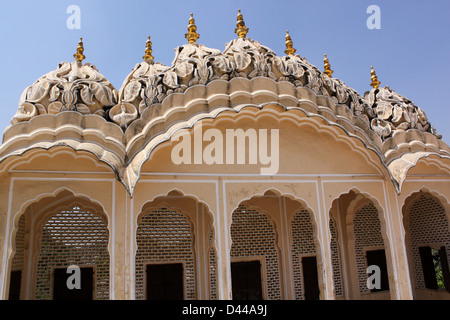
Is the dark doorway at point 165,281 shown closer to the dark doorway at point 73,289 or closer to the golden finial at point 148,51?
the dark doorway at point 73,289

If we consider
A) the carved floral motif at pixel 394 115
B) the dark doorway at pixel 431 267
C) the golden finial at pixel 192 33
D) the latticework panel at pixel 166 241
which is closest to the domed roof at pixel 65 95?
the golden finial at pixel 192 33

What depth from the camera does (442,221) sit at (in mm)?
8086

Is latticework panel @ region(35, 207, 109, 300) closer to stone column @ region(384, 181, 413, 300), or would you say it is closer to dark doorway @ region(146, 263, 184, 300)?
dark doorway @ region(146, 263, 184, 300)

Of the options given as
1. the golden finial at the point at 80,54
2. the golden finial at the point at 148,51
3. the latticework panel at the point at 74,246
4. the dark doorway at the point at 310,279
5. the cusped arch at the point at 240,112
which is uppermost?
the golden finial at the point at 148,51

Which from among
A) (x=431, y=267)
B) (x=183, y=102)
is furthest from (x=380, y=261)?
(x=183, y=102)

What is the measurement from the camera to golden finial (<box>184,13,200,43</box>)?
740cm

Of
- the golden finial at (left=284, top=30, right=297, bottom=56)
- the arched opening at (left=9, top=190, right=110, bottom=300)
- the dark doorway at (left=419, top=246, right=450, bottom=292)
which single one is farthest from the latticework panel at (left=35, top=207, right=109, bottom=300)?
the dark doorway at (left=419, top=246, right=450, bottom=292)

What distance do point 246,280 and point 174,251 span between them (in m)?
1.75

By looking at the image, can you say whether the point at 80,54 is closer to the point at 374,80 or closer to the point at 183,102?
the point at 183,102

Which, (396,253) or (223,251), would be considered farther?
(396,253)

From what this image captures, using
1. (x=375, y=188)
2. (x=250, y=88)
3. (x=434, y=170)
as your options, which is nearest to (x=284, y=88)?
(x=250, y=88)

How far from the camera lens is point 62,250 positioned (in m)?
7.02

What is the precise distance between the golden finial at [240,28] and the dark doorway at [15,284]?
19.9ft

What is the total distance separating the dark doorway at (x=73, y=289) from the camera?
22.5 ft
